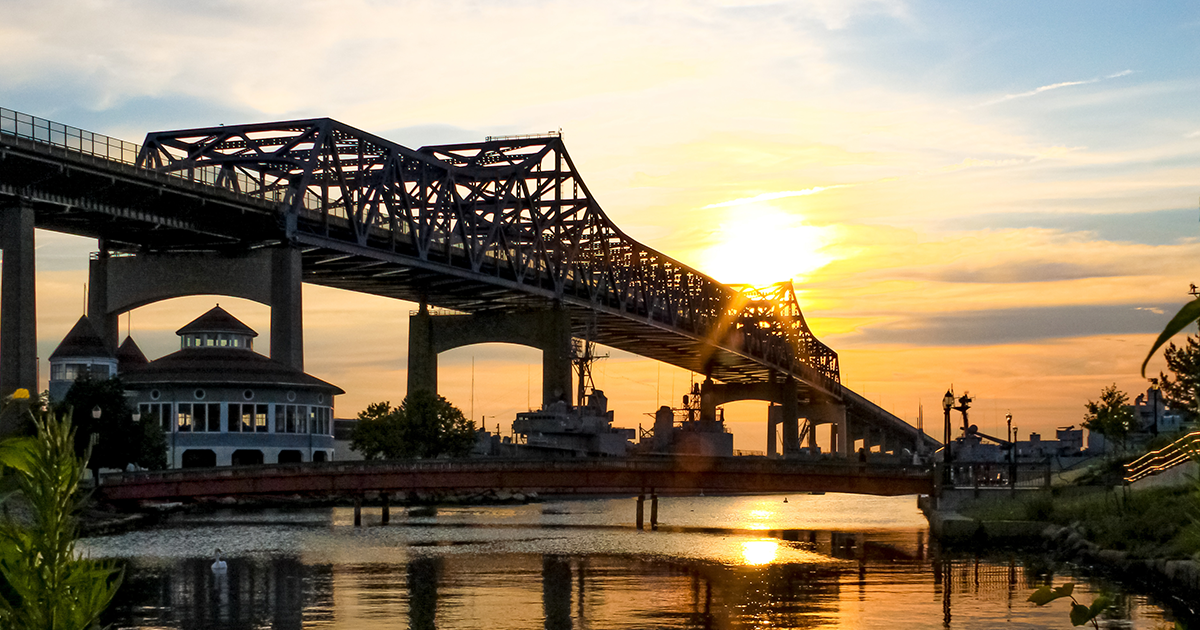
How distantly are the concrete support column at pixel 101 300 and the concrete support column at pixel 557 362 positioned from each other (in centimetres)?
4987

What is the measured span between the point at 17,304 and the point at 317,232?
4059cm

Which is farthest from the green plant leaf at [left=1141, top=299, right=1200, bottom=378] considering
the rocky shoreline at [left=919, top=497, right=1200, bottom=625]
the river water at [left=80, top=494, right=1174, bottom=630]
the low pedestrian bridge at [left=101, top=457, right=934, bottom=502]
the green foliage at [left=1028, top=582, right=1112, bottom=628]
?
the low pedestrian bridge at [left=101, top=457, right=934, bottom=502]

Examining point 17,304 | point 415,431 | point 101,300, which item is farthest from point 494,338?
point 17,304

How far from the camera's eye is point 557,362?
513 feet

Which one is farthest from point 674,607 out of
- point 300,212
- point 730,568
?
→ point 300,212

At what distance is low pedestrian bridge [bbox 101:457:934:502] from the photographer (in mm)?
81938

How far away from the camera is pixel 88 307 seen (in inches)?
4936

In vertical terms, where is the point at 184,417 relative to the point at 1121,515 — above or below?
above

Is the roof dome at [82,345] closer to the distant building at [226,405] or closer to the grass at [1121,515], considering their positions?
the distant building at [226,405]

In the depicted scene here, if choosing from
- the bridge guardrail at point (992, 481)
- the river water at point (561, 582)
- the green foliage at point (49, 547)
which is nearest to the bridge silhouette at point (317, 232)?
the river water at point (561, 582)

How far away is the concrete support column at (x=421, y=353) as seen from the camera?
522 feet

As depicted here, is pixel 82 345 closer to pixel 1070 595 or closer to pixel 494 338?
pixel 494 338

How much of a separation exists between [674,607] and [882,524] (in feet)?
229

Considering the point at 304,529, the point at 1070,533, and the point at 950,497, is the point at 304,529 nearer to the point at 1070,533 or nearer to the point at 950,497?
the point at 950,497
